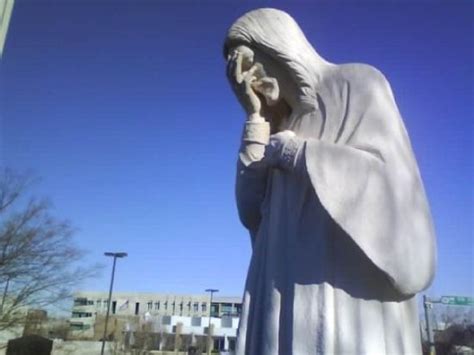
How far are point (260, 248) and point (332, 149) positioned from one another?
713 millimetres

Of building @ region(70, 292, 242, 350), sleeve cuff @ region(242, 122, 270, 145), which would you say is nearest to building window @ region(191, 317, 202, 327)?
building @ region(70, 292, 242, 350)

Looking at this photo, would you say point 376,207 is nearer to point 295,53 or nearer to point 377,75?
point 377,75

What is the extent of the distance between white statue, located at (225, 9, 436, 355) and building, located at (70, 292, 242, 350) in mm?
50934

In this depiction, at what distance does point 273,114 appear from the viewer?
124 inches

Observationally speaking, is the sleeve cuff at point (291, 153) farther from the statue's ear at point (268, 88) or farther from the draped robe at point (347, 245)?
the statue's ear at point (268, 88)

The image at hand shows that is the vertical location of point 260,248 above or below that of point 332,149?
below

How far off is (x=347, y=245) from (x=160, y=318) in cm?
7413

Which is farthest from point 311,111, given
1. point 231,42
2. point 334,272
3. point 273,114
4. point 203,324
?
point 203,324

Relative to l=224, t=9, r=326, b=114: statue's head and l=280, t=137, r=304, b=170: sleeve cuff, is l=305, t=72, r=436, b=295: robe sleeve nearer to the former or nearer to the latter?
l=280, t=137, r=304, b=170: sleeve cuff

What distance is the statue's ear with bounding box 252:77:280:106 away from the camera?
9.93 ft

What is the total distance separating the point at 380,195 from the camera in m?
2.33

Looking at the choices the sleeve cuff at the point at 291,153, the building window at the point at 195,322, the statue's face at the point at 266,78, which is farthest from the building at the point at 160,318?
the sleeve cuff at the point at 291,153

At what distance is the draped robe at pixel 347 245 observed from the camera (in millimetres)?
2240

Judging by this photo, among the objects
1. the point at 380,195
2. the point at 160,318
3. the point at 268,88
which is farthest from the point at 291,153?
the point at 160,318
